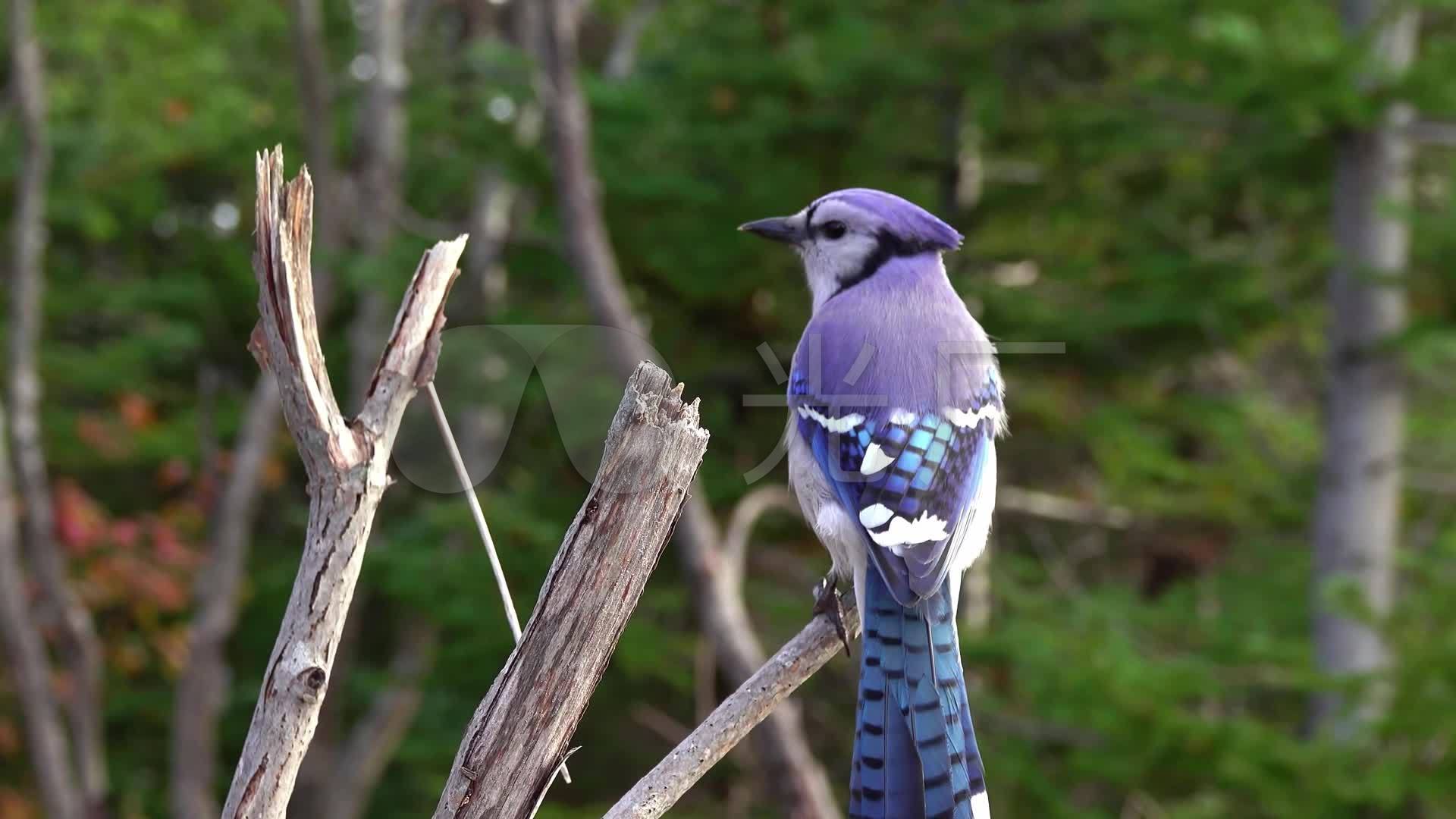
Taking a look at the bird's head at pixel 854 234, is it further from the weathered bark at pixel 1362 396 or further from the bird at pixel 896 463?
the weathered bark at pixel 1362 396

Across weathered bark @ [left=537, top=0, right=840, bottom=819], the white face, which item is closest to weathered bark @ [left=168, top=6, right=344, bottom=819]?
weathered bark @ [left=537, top=0, right=840, bottom=819]

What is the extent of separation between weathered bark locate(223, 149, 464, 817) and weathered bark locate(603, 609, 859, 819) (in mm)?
341

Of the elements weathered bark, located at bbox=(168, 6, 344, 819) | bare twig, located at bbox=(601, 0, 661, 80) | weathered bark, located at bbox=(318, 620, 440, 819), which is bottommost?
weathered bark, located at bbox=(318, 620, 440, 819)

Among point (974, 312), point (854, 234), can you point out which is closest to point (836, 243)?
point (854, 234)

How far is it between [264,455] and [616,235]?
8.18 ft

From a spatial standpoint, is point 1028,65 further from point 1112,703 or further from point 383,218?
point 383,218

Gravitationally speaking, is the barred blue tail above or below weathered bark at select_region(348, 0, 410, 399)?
below

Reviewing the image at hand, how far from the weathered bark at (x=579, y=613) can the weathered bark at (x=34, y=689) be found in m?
6.58

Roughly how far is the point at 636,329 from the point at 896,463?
374 centimetres

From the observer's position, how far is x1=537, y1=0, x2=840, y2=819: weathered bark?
5.31 metres

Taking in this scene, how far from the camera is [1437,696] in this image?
4719 mm

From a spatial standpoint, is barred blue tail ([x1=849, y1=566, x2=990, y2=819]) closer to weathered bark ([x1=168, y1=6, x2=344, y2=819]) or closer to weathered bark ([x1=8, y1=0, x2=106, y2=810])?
weathered bark ([x1=168, y1=6, x2=344, y2=819])

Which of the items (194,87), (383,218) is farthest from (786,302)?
(194,87)

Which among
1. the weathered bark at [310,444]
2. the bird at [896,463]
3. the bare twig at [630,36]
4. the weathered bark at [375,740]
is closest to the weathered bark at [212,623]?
the weathered bark at [375,740]
